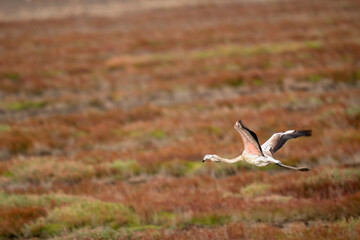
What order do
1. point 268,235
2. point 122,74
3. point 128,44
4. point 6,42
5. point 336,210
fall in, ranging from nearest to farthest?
point 268,235 → point 336,210 → point 122,74 → point 128,44 → point 6,42

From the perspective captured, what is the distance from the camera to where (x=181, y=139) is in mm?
11664

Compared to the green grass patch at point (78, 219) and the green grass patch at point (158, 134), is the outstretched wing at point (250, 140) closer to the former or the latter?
the green grass patch at point (78, 219)

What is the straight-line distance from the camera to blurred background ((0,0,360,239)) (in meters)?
6.46

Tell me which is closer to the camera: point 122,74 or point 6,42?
point 122,74

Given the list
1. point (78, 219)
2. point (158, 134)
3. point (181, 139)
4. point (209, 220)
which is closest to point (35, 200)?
point (78, 219)

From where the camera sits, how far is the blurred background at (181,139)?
21.2 feet

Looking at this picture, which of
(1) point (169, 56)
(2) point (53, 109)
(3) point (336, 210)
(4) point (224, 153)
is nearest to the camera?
(3) point (336, 210)

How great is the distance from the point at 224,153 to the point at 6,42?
109 ft

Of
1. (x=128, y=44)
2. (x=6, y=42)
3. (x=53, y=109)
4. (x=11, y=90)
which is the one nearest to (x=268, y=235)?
(x=53, y=109)

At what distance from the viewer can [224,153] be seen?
391 inches

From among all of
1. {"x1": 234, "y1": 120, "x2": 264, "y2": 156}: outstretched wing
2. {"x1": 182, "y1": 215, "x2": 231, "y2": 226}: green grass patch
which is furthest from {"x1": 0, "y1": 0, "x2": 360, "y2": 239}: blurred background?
{"x1": 234, "y1": 120, "x2": 264, "y2": 156}: outstretched wing

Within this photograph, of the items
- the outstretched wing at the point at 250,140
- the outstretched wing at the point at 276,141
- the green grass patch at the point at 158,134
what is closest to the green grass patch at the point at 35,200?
the outstretched wing at the point at 276,141

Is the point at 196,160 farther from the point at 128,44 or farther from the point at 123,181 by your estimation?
the point at 128,44

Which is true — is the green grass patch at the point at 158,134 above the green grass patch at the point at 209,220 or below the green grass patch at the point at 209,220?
above
